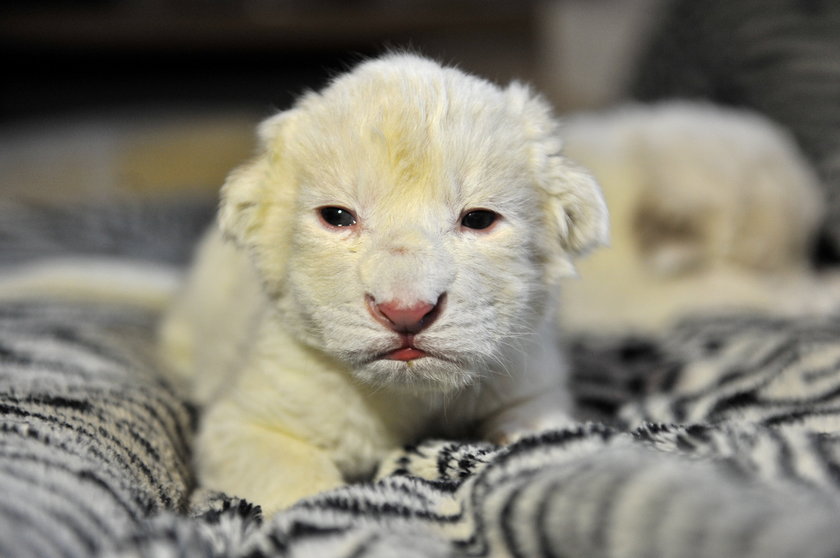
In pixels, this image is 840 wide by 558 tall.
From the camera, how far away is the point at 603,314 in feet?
7.66

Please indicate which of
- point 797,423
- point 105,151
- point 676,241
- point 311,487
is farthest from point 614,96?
point 311,487

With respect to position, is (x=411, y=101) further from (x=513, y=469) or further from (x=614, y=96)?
(x=614, y=96)

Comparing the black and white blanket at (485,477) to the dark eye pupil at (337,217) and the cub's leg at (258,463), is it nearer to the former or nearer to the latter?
the cub's leg at (258,463)

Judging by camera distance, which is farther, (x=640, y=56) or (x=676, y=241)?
Result: (x=640, y=56)

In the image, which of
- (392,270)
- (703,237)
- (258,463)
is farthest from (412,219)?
(703,237)

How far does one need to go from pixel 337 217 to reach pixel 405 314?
226 millimetres

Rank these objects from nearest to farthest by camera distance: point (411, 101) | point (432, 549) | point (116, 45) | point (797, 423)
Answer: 1. point (432, 549)
2. point (411, 101)
3. point (797, 423)
4. point (116, 45)

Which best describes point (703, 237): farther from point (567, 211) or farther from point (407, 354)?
point (407, 354)

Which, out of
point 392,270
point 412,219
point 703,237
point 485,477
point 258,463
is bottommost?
point 485,477

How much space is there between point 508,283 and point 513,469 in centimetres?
26

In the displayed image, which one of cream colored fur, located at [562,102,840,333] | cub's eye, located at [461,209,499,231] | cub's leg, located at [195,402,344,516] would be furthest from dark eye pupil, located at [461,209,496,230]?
cream colored fur, located at [562,102,840,333]

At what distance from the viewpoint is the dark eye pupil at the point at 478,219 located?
115 cm

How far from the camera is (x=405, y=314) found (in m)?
1.01

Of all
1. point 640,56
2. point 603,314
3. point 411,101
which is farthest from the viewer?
point 640,56
